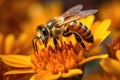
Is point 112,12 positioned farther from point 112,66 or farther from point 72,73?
point 112,66

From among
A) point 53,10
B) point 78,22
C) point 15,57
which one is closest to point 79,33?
point 78,22

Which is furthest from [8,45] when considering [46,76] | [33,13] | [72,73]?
[33,13]

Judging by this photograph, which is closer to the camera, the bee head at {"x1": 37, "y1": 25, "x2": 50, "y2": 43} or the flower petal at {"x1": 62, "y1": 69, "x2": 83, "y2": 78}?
the flower petal at {"x1": 62, "y1": 69, "x2": 83, "y2": 78}

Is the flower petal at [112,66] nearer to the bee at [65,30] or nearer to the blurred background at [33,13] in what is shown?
the bee at [65,30]

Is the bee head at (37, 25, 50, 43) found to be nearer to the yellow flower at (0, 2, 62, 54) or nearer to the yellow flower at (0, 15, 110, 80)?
the yellow flower at (0, 15, 110, 80)

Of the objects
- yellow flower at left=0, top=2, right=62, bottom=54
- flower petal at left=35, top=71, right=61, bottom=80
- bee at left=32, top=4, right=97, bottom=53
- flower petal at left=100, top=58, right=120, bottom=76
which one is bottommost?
yellow flower at left=0, top=2, right=62, bottom=54

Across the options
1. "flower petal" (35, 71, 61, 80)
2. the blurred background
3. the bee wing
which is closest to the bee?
the bee wing
